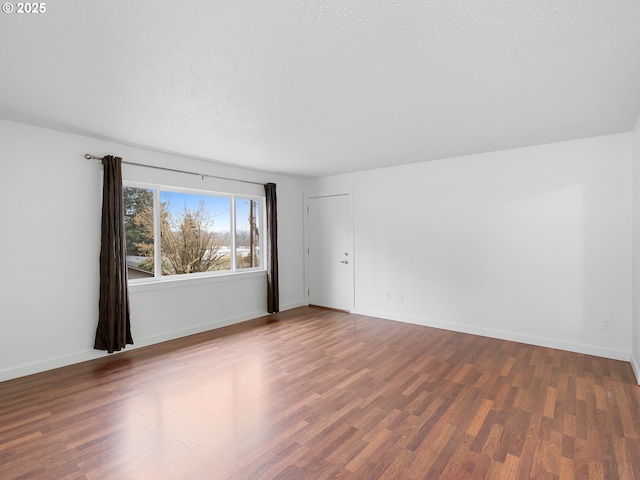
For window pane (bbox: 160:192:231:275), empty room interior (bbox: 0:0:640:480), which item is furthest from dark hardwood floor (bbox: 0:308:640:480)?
window pane (bbox: 160:192:231:275)

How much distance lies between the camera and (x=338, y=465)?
1919 mm

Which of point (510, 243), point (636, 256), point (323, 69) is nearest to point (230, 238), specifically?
point (323, 69)

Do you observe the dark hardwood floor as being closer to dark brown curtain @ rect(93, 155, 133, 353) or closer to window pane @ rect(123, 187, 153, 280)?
dark brown curtain @ rect(93, 155, 133, 353)

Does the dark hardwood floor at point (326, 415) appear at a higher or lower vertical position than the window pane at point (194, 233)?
lower

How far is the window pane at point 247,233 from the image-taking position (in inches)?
211

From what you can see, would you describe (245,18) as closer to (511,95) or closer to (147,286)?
(511,95)

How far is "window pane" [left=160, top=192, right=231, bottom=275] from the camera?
4457mm

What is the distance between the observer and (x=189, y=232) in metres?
4.72

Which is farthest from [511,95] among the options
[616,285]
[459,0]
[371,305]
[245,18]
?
[371,305]

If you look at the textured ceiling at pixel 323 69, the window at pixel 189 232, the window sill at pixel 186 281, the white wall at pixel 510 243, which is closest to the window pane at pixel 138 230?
the window at pixel 189 232

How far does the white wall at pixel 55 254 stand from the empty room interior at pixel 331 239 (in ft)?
0.07

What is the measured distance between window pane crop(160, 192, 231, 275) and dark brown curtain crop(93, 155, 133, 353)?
718 mm

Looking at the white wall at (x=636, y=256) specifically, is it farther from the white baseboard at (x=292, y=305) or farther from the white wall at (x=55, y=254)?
the white wall at (x=55, y=254)

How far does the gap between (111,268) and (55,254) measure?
1.69 feet
